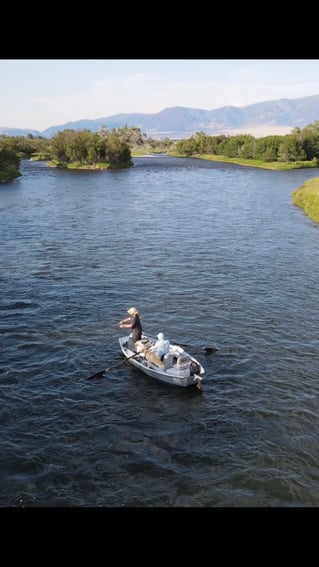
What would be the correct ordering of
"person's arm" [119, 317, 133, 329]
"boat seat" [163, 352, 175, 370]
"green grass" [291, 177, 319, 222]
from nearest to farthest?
1. "boat seat" [163, 352, 175, 370]
2. "person's arm" [119, 317, 133, 329]
3. "green grass" [291, 177, 319, 222]

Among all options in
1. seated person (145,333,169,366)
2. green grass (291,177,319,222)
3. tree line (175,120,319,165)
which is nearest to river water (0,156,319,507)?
seated person (145,333,169,366)

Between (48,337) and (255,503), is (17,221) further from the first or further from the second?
(255,503)

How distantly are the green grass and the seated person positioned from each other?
149 ft

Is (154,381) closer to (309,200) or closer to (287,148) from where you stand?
(309,200)

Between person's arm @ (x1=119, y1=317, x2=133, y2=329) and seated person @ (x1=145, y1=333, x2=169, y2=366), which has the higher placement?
person's arm @ (x1=119, y1=317, x2=133, y2=329)

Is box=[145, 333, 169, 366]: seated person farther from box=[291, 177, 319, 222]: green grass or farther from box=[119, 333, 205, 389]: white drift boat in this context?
box=[291, 177, 319, 222]: green grass

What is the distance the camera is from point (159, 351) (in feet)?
82.5

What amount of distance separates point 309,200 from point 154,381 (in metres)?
56.4

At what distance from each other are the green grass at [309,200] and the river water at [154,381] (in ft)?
25.8

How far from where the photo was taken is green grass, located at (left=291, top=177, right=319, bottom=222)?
67438 millimetres

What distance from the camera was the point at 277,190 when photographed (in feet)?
307

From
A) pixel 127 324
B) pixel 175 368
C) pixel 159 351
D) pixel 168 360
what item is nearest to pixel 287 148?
pixel 127 324

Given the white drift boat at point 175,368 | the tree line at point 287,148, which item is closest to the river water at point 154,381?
the white drift boat at point 175,368

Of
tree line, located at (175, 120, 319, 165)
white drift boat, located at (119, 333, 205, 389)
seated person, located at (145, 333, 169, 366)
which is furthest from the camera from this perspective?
tree line, located at (175, 120, 319, 165)
